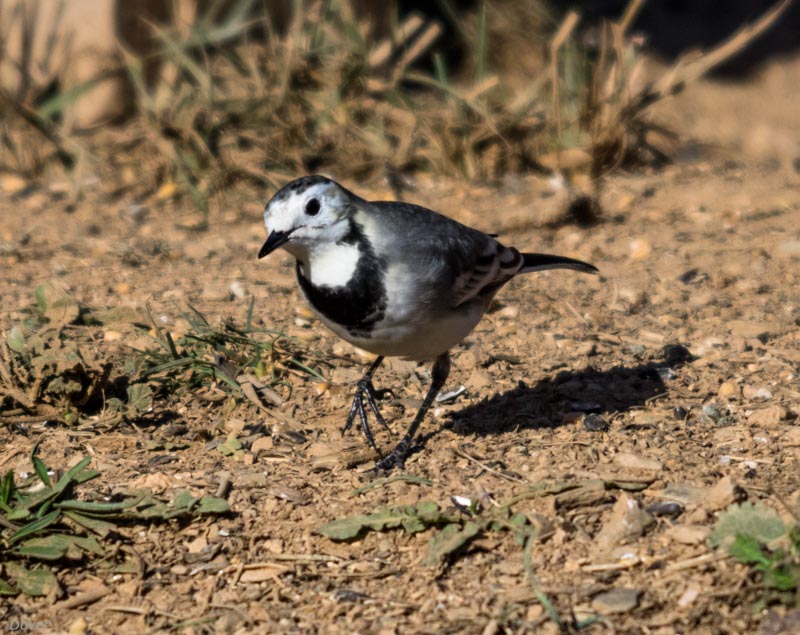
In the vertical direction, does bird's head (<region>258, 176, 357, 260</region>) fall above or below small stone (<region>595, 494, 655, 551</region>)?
above

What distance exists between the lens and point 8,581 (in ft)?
11.8

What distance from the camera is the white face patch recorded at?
405 cm

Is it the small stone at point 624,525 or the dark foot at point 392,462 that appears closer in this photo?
the small stone at point 624,525

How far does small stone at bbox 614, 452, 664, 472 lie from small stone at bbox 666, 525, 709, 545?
399 mm

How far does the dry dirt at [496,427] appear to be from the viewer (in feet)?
11.4

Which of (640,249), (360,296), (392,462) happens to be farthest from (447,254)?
(640,249)

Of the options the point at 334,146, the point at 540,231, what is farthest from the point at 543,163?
the point at 334,146

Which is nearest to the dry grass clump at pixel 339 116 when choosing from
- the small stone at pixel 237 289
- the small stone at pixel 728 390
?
the small stone at pixel 237 289

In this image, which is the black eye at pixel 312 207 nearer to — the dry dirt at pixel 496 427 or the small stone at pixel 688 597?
the dry dirt at pixel 496 427

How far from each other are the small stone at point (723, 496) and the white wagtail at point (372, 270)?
46.3 inches

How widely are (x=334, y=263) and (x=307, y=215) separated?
202 millimetres

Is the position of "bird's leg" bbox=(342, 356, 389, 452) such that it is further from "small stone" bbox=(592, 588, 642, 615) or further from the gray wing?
"small stone" bbox=(592, 588, 642, 615)

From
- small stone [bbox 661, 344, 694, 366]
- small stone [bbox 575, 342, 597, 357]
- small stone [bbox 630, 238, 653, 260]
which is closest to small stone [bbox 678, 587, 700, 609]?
small stone [bbox 661, 344, 694, 366]

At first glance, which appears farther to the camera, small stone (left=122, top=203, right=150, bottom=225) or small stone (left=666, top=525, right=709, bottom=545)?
small stone (left=122, top=203, right=150, bottom=225)
